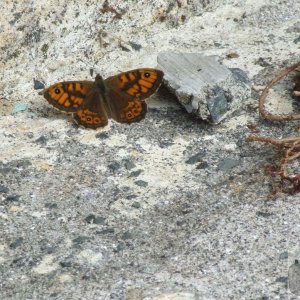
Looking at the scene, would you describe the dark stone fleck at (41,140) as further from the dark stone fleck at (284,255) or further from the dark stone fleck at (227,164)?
the dark stone fleck at (284,255)

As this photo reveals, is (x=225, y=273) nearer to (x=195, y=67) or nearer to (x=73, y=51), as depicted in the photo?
(x=195, y=67)

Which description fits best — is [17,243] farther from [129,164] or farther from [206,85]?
[206,85]

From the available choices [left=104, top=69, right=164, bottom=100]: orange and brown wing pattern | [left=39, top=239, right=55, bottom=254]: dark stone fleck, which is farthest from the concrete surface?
[left=104, top=69, right=164, bottom=100]: orange and brown wing pattern

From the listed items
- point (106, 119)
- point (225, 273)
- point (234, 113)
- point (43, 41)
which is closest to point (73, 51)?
point (43, 41)

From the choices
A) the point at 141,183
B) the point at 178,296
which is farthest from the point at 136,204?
the point at 178,296

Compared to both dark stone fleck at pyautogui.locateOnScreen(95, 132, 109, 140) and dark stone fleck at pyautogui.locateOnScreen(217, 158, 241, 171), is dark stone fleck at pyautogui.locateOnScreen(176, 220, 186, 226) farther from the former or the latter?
dark stone fleck at pyautogui.locateOnScreen(95, 132, 109, 140)

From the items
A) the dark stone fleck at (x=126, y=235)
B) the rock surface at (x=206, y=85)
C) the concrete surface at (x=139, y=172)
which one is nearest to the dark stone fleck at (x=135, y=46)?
the concrete surface at (x=139, y=172)

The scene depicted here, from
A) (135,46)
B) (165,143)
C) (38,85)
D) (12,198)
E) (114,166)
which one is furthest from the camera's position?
(135,46)
